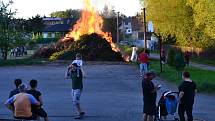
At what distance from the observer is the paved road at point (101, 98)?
17469mm

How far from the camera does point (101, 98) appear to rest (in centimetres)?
2248

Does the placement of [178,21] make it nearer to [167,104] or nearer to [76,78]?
[76,78]

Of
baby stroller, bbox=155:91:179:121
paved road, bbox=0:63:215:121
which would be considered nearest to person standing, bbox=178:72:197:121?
baby stroller, bbox=155:91:179:121

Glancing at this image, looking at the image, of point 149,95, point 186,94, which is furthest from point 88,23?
point 149,95

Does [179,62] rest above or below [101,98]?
above

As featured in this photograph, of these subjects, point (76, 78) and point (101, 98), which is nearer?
point (76, 78)

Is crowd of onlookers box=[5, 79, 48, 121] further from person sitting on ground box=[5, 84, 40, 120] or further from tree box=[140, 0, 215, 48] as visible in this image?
tree box=[140, 0, 215, 48]

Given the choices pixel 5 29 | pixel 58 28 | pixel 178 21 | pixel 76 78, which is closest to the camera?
pixel 76 78

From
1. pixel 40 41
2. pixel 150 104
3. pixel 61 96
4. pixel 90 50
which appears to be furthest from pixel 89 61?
pixel 40 41

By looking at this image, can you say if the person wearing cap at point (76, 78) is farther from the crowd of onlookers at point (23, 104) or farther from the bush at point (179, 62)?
the bush at point (179, 62)

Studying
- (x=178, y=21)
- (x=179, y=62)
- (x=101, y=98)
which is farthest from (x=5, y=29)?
(x=101, y=98)

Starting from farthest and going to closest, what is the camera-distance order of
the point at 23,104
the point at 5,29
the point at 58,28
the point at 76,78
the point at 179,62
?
1. the point at 58,28
2. the point at 5,29
3. the point at 179,62
4. the point at 76,78
5. the point at 23,104

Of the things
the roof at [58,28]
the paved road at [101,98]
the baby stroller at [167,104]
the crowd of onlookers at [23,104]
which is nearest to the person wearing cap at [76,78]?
the paved road at [101,98]

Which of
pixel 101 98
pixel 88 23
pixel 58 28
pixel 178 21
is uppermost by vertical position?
pixel 58 28
